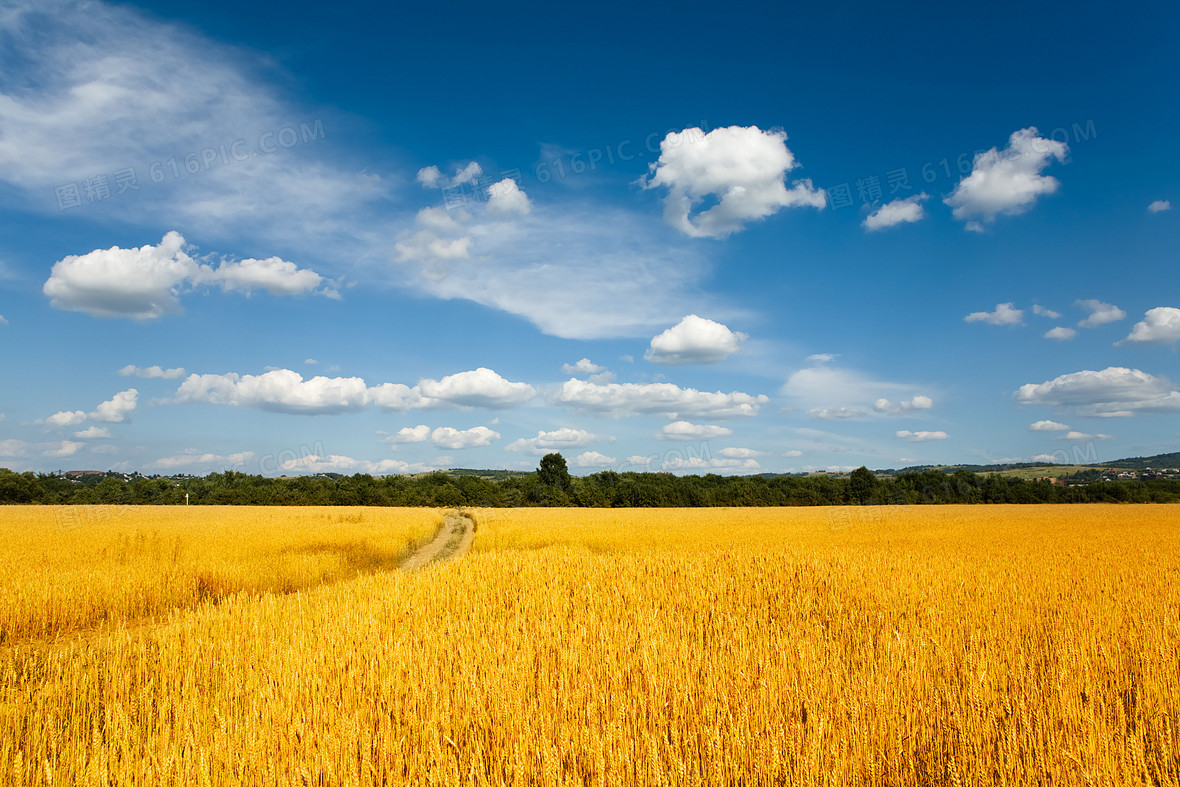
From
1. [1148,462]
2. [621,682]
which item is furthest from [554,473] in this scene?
[1148,462]

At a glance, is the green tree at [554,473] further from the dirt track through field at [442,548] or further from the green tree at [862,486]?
the dirt track through field at [442,548]

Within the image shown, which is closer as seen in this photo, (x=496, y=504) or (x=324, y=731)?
(x=324, y=731)

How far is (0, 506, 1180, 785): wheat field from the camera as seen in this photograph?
3.71 m

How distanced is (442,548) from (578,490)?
215ft

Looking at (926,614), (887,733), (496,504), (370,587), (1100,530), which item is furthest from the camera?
(496,504)

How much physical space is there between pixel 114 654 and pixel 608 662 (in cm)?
638

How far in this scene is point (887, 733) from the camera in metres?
4.10

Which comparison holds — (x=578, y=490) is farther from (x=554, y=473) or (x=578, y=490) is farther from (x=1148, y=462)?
(x=1148, y=462)

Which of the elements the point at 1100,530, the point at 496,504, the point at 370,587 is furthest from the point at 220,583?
Answer: the point at 496,504

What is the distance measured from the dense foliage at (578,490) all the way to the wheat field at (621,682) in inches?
2827

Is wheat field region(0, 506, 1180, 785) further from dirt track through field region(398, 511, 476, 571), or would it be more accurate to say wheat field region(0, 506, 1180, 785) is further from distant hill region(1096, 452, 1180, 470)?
distant hill region(1096, 452, 1180, 470)

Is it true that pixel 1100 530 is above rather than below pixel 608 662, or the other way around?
below

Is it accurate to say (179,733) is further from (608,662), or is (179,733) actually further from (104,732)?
(608,662)

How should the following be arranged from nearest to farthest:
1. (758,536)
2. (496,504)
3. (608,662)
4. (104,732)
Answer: (104,732), (608,662), (758,536), (496,504)
